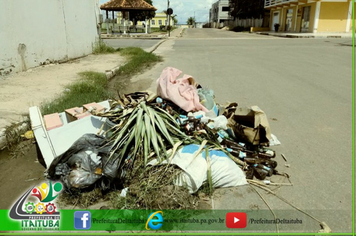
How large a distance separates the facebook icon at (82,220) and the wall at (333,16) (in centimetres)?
3356

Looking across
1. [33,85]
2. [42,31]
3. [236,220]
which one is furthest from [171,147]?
[42,31]

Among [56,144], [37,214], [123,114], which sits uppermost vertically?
[123,114]

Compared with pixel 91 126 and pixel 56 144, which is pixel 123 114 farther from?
pixel 56 144

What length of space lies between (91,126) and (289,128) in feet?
9.46

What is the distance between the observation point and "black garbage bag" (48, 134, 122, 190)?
2596 millimetres

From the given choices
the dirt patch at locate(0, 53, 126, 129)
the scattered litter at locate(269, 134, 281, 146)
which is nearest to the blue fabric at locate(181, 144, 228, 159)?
the scattered litter at locate(269, 134, 281, 146)

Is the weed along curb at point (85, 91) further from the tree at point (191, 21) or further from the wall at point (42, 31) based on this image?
Answer: the tree at point (191, 21)

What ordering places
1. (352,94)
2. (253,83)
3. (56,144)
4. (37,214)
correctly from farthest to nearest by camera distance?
(253,83) < (352,94) < (56,144) < (37,214)

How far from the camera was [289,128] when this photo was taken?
4289 mm

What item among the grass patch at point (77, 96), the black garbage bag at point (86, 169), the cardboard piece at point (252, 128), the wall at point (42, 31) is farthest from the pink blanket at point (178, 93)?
the wall at point (42, 31)

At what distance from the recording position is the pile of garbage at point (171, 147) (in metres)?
2.66

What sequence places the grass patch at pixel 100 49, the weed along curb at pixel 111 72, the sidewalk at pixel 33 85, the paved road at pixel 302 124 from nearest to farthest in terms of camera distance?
the paved road at pixel 302 124, the sidewalk at pixel 33 85, the weed along curb at pixel 111 72, the grass patch at pixel 100 49

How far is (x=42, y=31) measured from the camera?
8.26 meters

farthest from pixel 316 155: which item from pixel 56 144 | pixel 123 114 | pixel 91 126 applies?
pixel 56 144
